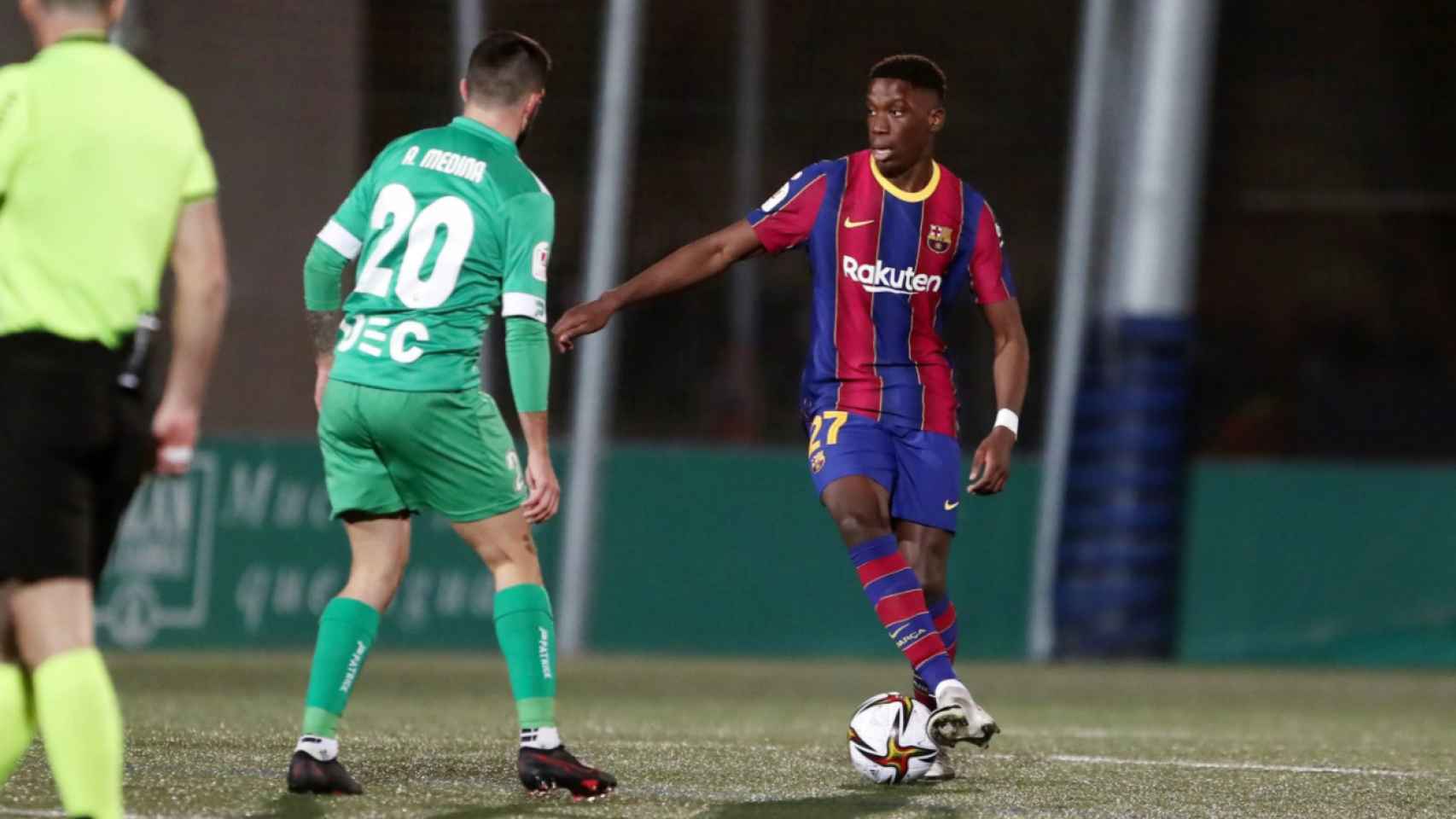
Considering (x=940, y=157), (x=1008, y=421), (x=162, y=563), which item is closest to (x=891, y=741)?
(x=1008, y=421)

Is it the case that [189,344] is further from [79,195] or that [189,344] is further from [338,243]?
[338,243]

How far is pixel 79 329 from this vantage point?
13.4ft

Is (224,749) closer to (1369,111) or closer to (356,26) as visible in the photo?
(356,26)

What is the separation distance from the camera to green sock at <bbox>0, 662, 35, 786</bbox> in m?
4.25

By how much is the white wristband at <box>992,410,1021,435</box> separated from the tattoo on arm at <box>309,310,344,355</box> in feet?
6.02

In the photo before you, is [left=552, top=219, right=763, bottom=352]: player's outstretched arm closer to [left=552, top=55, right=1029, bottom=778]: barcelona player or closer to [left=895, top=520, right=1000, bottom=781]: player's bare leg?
[left=552, top=55, right=1029, bottom=778]: barcelona player

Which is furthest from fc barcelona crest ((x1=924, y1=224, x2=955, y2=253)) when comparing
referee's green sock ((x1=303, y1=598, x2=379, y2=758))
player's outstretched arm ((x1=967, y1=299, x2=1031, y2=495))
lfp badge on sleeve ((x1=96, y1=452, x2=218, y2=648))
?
lfp badge on sleeve ((x1=96, y1=452, x2=218, y2=648))

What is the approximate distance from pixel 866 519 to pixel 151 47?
28.0ft

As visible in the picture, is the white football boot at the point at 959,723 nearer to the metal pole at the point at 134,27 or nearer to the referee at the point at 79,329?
the referee at the point at 79,329

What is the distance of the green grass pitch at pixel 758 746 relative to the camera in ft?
18.2

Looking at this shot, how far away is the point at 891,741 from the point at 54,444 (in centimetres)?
282

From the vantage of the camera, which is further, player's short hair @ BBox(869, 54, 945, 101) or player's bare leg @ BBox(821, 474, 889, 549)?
player's short hair @ BBox(869, 54, 945, 101)

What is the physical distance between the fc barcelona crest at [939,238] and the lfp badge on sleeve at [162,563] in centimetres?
748

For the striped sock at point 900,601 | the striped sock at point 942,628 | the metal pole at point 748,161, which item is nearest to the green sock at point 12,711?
the striped sock at point 900,601
